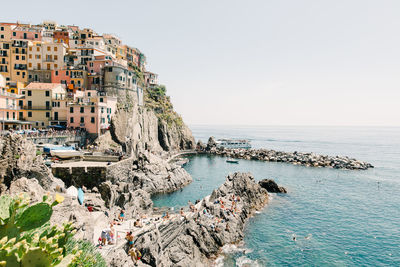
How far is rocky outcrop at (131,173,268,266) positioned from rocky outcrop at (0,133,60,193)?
522 inches

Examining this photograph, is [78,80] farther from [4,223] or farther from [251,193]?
[4,223]

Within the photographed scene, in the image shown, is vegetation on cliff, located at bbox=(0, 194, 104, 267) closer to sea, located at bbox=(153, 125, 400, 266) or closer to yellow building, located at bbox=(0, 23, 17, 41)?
sea, located at bbox=(153, 125, 400, 266)

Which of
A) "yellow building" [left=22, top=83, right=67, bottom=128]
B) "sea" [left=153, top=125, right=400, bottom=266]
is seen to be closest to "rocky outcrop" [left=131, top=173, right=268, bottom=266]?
"sea" [left=153, top=125, right=400, bottom=266]

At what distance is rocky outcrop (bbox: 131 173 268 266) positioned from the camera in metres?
21.6

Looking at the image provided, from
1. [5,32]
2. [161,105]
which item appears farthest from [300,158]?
[5,32]

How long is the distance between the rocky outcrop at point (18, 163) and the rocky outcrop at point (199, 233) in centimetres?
1326

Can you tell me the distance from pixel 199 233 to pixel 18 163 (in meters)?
19.5

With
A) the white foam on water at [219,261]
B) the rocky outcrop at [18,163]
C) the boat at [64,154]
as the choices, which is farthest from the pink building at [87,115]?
the white foam on water at [219,261]

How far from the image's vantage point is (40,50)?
6838cm

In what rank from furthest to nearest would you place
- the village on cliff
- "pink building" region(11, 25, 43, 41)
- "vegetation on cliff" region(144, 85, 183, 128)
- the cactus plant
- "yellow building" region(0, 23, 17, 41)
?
"vegetation on cliff" region(144, 85, 183, 128) → "pink building" region(11, 25, 43, 41) → "yellow building" region(0, 23, 17, 41) → the village on cliff → the cactus plant

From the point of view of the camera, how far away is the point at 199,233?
26.9 meters

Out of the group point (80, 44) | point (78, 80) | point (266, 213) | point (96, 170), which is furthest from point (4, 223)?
point (80, 44)

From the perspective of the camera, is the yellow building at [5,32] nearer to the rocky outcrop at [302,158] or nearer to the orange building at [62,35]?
the orange building at [62,35]

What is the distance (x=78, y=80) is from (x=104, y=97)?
544 inches
